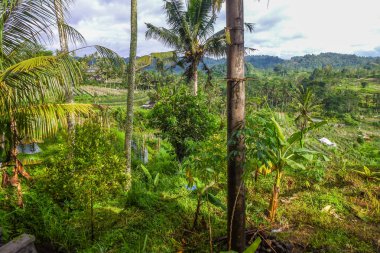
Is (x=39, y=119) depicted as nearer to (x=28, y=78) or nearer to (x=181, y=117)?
(x=28, y=78)

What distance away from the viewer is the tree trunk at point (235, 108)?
320 cm

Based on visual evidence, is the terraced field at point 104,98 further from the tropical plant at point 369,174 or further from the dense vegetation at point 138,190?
the tropical plant at point 369,174

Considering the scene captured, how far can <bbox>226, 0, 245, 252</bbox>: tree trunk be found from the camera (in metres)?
3.20

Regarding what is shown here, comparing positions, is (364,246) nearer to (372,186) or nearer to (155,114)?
(372,186)

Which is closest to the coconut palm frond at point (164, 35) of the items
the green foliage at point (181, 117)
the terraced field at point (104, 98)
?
the green foliage at point (181, 117)

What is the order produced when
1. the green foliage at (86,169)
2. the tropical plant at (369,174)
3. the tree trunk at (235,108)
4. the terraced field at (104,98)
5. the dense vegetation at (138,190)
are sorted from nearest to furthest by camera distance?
the tree trunk at (235,108) < the dense vegetation at (138,190) < the green foliage at (86,169) < the tropical plant at (369,174) < the terraced field at (104,98)

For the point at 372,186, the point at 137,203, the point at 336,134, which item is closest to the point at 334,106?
the point at 336,134

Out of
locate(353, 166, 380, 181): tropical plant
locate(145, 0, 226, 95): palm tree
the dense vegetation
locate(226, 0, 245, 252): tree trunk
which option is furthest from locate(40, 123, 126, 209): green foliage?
locate(145, 0, 226, 95): palm tree

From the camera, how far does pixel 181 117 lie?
961cm

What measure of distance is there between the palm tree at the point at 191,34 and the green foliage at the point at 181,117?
13.1 feet

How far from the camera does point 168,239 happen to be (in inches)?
172

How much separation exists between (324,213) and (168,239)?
135 inches

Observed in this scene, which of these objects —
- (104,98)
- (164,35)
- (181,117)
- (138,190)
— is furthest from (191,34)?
(104,98)

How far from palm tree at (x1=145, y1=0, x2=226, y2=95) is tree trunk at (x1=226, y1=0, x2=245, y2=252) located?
1031cm
